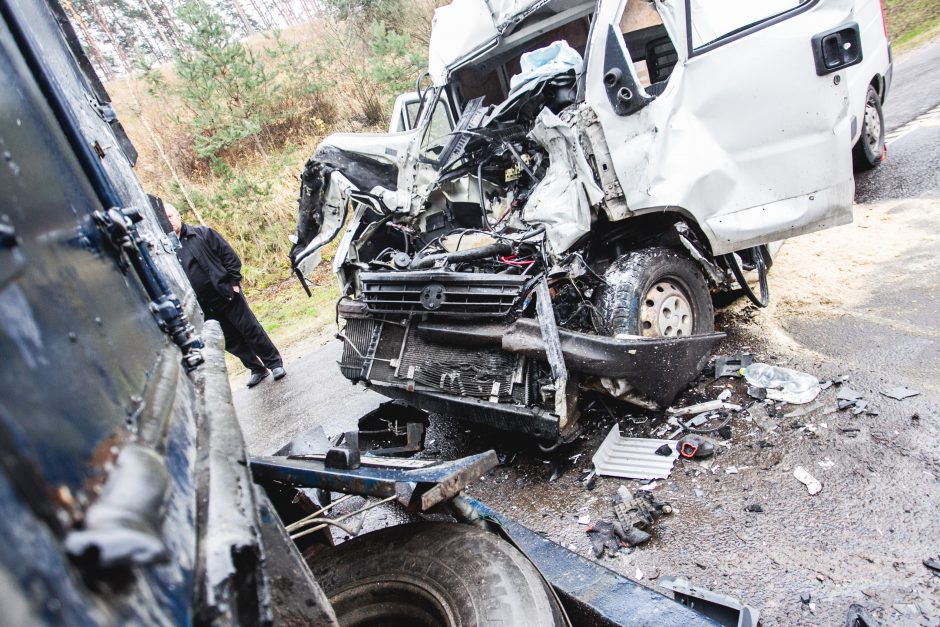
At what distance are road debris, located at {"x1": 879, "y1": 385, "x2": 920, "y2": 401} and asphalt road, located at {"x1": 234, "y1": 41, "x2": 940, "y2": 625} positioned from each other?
0.12 feet

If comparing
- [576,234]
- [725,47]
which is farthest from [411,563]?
[725,47]

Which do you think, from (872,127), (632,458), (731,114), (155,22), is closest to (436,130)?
(731,114)

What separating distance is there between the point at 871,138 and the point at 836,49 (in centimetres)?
332

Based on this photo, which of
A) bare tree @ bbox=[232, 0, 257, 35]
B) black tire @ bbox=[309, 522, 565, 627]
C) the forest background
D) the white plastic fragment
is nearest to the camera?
black tire @ bbox=[309, 522, 565, 627]

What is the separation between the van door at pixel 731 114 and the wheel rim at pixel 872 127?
2.88 m

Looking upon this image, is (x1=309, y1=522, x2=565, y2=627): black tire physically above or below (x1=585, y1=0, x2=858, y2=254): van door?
below

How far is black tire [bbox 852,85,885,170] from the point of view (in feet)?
17.4

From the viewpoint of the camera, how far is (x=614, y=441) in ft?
9.97

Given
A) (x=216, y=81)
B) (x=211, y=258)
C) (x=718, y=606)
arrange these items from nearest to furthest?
(x=718, y=606) < (x=211, y=258) < (x=216, y=81)

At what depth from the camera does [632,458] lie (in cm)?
290

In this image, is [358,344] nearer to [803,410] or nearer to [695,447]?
[695,447]

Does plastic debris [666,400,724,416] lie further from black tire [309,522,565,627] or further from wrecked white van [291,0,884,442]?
black tire [309,522,565,627]

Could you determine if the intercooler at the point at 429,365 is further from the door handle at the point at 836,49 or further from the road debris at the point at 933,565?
the door handle at the point at 836,49

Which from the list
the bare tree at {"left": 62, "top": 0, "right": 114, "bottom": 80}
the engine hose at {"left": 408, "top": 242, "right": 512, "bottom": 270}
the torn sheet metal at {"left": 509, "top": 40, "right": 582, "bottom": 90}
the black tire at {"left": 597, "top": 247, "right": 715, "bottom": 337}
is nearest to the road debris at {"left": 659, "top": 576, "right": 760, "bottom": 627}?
the black tire at {"left": 597, "top": 247, "right": 715, "bottom": 337}
